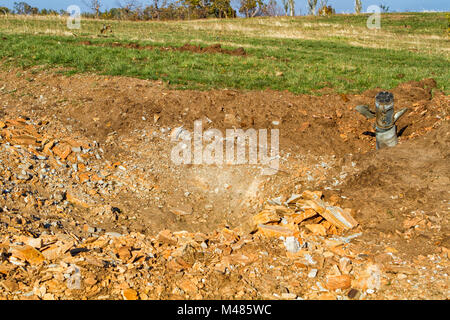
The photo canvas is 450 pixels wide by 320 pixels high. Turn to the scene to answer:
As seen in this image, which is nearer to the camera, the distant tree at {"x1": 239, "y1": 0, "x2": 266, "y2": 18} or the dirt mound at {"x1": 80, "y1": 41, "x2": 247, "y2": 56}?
the dirt mound at {"x1": 80, "y1": 41, "x2": 247, "y2": 56}

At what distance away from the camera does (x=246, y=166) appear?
5.95m

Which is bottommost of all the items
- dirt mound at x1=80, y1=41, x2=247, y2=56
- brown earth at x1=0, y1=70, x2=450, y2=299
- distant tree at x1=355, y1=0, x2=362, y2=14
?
brown earth at x1=0, y1=70, x2=450, y2=299

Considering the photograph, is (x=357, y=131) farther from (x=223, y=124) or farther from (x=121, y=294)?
(x=121, y=294)

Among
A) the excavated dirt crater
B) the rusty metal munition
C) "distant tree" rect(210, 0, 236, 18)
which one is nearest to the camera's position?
the excavated dirt crater

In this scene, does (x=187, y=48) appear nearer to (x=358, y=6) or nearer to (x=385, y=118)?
(x=385, y=118)

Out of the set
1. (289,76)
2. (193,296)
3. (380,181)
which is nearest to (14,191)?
(193,296)

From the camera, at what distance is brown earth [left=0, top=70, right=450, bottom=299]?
4125 mm

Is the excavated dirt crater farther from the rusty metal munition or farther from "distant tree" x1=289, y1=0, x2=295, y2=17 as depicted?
"distant tree" x1=289, y1=0, x2=295, y2=17

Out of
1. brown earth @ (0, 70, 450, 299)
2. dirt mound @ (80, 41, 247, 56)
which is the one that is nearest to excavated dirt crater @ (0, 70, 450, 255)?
brown earth @ (0, 70, 450, 299)

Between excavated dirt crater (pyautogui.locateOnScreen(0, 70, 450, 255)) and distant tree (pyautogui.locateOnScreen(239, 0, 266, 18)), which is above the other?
distant tree (pyautogui.locateOnScreen(239, 0, 266, 18))

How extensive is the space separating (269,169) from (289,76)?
16.2ft

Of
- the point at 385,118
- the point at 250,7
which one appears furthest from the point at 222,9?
the point at 385,118

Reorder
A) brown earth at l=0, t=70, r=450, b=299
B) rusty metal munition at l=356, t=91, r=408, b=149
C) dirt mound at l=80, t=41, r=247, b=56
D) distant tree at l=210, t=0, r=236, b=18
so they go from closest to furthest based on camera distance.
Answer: brown earth at l=0, t=70, r=450, b=299 → rusty metal munition at l=356, t=91, r=408, b=149 → dirt mound at l=80, t=41, r=247, b=56 → distant tree at l=210, t=0, r=236, b=18

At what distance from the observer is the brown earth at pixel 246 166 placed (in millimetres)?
4125
